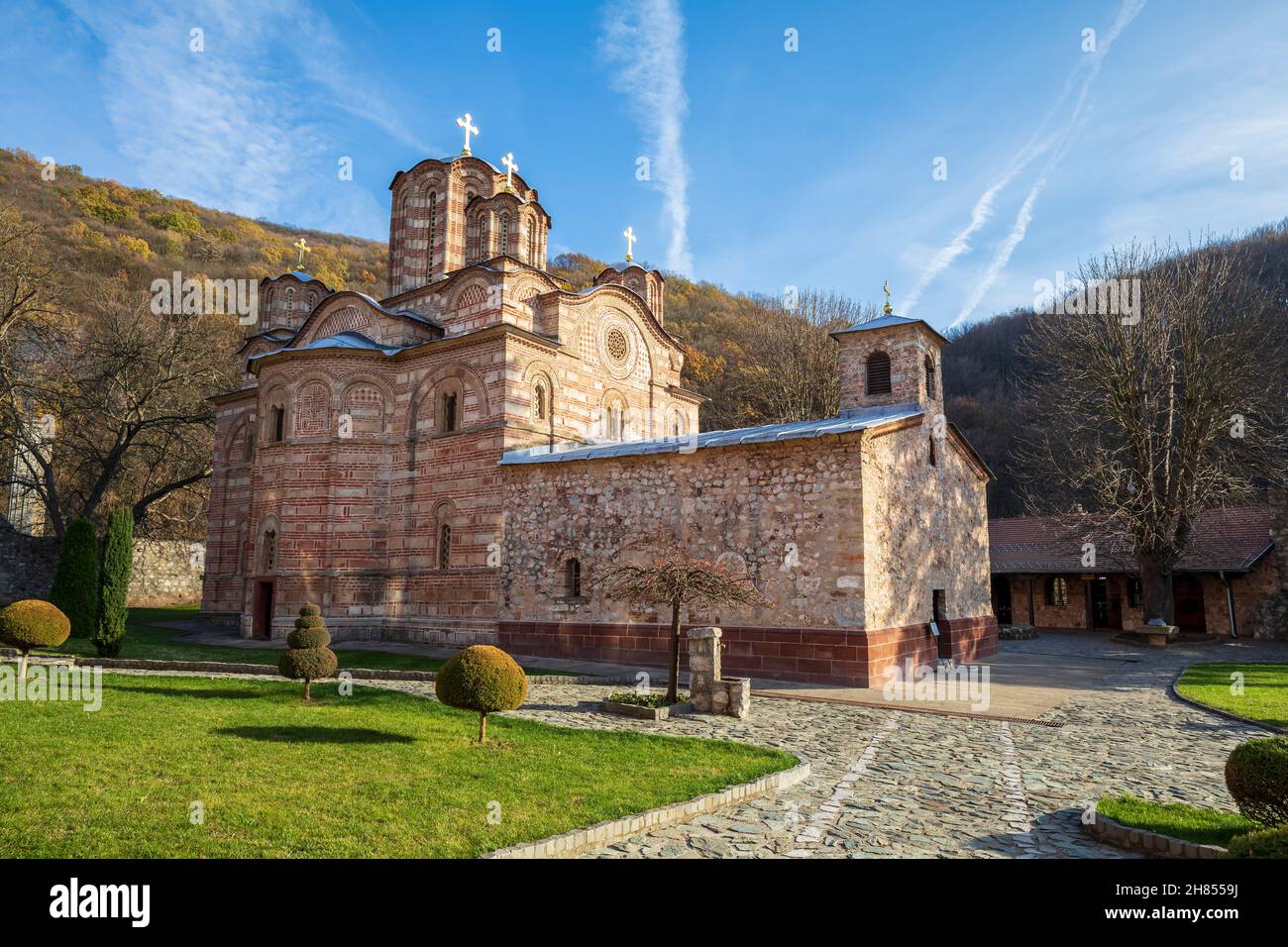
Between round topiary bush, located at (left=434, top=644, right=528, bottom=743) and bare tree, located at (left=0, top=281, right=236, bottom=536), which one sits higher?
bare tree, located at (left=0, top=281, right=236, bottom=536)

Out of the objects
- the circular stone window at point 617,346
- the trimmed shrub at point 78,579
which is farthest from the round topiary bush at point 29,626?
the circular stone window at point 617,346

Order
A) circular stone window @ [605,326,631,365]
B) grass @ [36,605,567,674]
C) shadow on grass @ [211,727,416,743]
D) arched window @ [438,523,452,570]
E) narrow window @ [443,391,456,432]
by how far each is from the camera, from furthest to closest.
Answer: circular stone window @ [605,326,631,365], narrow window @ [443,391,456,432], arched window @ [438,523,452,570], grass @ [36,605,567,674], shadow on grass @ [211,727,416,743]

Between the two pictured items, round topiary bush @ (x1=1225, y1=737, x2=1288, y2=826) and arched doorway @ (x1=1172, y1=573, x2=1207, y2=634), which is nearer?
round topiary bush @ (x1=1225, y1=737, x2=1288, y2=826)

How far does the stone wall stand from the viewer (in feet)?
76.7

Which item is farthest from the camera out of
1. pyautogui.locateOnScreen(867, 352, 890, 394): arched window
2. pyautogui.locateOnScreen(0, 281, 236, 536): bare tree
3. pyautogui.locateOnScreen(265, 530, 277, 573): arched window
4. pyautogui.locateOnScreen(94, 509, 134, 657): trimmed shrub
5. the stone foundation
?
pyautogui.locateOnScreen(0, 281, 236, 536): bare tree

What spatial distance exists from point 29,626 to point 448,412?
9957mm

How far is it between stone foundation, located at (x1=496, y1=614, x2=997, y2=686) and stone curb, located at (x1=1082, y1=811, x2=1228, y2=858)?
7.15 metres

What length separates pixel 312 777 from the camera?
21.1 ft

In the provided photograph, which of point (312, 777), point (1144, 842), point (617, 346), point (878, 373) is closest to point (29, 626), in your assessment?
point (312, 777)

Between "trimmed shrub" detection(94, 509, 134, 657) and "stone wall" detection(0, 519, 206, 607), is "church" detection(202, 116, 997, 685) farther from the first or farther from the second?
"stone wall" detection(0, 519, 206, 607)

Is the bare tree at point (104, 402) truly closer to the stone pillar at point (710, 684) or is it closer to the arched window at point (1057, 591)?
the stone pillar at point (710, 684)

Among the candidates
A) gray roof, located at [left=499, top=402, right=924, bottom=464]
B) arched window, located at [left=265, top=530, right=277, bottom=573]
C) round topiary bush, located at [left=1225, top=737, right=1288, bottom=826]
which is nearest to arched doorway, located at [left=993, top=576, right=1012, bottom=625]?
gray roof, located at [left=499, top=402, right=924, bottom=464]

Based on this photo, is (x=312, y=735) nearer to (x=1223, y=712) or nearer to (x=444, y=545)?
(x=444, y=545)
